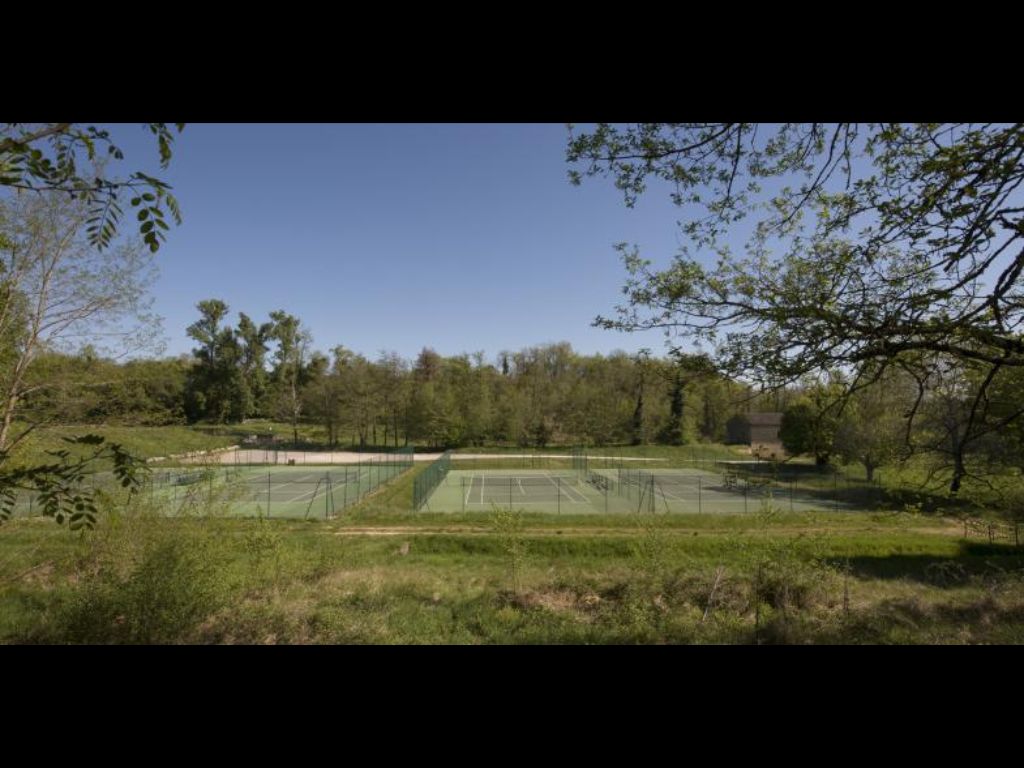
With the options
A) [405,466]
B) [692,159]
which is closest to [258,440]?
[405,466]

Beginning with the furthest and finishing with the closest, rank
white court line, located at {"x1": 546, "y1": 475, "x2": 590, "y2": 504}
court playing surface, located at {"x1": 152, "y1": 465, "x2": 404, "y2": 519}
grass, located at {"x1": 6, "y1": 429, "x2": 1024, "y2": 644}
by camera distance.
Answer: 1. white court line, located at {"x1": 546, "y1": 475, "x2": 590, "y2": 504}
2. court playing surface, located at {"x1": 152, "y1": 465, "x2": 404, "y2": 519}
3. grass, located at {"x1": 6, "y1": 429, "x2": 1024, "y2": 644}

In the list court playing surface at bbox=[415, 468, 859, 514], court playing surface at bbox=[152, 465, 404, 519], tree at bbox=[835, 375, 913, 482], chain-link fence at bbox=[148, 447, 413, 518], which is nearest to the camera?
tree at bbox=[835, 375, 913, 482]

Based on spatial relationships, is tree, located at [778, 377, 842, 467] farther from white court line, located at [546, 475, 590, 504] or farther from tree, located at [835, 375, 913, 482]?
white court line, located at [546, 475, 590, 504]

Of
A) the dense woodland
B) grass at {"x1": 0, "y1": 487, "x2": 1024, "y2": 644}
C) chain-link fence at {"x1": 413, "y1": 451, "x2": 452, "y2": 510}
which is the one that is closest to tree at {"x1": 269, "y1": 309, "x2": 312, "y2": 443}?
the dense woodland

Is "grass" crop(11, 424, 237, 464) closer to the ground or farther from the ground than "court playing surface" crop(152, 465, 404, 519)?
farther from the ground

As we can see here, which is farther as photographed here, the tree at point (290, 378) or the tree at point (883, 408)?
the tree at point (290, 378)

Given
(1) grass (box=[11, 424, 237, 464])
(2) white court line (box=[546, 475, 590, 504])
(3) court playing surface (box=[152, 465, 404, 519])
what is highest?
(1) grass (box=[11, 424, 237, 464])

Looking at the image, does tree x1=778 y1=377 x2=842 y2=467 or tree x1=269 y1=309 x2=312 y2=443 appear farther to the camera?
tree x1=269 y1=309 x2=312 y2=443

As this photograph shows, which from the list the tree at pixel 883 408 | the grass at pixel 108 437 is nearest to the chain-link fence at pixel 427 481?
the grass at pixel 108 437

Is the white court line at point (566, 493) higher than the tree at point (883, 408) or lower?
lower

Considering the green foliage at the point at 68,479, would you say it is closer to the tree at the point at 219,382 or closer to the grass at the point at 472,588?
the grass at the point at 472,588
